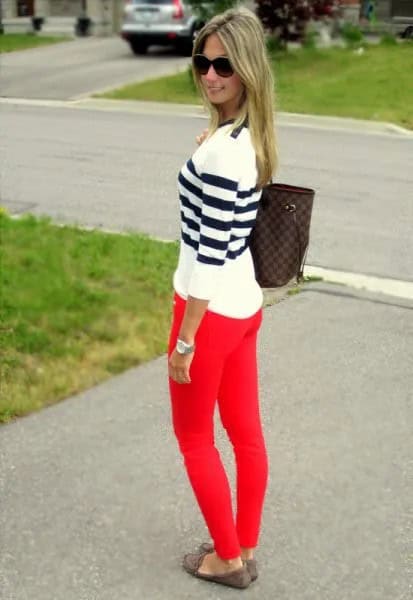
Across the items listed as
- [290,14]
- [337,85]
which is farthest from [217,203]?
[290,14]

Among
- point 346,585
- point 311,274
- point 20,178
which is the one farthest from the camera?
point 20,178

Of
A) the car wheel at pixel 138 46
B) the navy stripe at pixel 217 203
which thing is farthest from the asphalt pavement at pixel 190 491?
the car wheel at pixel 138 46

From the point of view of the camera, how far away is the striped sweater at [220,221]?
270cm

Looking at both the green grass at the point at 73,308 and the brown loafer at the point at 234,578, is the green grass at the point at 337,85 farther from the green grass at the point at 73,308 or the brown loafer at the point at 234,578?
the brown loafer at the point at 234,578

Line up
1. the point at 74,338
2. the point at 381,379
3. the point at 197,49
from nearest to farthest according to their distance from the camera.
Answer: the point at 197,49 < the point at 381,379 < the point at 74,338

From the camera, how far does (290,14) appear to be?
71.5 ft

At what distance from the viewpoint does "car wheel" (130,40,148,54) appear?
25.9m

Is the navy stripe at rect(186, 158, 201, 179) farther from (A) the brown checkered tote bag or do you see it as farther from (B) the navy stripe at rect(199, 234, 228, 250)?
(A) the brown checkered tote bag

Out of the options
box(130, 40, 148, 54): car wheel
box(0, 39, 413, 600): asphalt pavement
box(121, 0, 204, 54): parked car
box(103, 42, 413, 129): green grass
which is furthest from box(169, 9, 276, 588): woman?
box(130, 40, 148, 54): car wheel

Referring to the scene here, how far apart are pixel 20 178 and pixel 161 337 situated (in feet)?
19.0

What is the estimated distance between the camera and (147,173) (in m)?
11.4

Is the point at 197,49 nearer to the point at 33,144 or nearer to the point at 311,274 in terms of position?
the point at 311,274

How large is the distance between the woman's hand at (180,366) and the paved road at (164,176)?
4.67 meters

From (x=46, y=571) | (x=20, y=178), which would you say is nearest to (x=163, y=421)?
(x=46, y=571)
